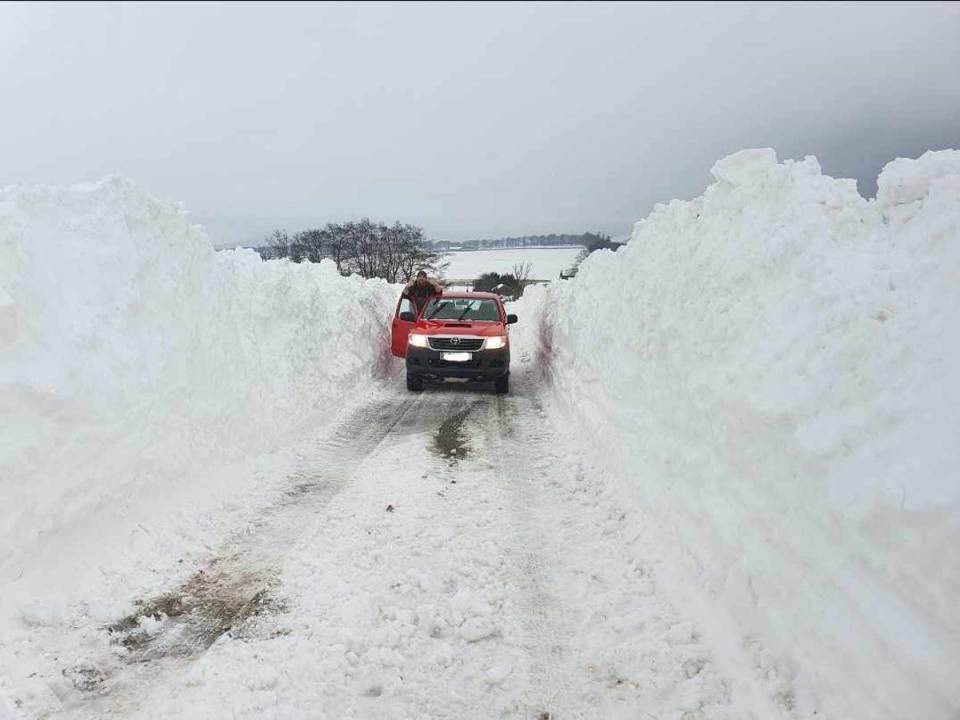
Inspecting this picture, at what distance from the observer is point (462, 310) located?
37.4 feet

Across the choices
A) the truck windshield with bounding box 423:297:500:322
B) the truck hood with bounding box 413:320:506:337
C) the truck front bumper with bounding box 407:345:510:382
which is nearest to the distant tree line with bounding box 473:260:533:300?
the truck windshield with bounding box 423:297:500:322

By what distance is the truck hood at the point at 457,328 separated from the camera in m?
10.4

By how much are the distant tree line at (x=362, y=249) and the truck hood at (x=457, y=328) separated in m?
46.5

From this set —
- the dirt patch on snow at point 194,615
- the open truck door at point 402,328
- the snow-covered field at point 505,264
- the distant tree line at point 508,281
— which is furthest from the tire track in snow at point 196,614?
the snow-covered field at point 505,264

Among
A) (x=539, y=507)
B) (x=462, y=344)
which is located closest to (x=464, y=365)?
(x=462, y=344)

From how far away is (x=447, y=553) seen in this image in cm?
427

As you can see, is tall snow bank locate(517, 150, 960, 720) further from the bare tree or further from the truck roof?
the bare tree

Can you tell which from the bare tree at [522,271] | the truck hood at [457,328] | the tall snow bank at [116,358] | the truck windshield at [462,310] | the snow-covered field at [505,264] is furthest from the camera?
the snow-covered field at [505,264]

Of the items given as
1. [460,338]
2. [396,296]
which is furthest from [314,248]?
[460,338]

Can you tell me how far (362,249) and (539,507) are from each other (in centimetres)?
5666

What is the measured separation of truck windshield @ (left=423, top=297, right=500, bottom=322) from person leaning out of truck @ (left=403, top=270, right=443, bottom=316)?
52 cm

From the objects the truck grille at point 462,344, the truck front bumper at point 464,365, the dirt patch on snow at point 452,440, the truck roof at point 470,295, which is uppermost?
the truck roof at point 470,295

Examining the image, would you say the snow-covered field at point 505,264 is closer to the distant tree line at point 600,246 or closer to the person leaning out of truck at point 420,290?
the distant tree line at point 600,246

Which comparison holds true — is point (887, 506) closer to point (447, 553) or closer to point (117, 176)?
point (447, 553)
